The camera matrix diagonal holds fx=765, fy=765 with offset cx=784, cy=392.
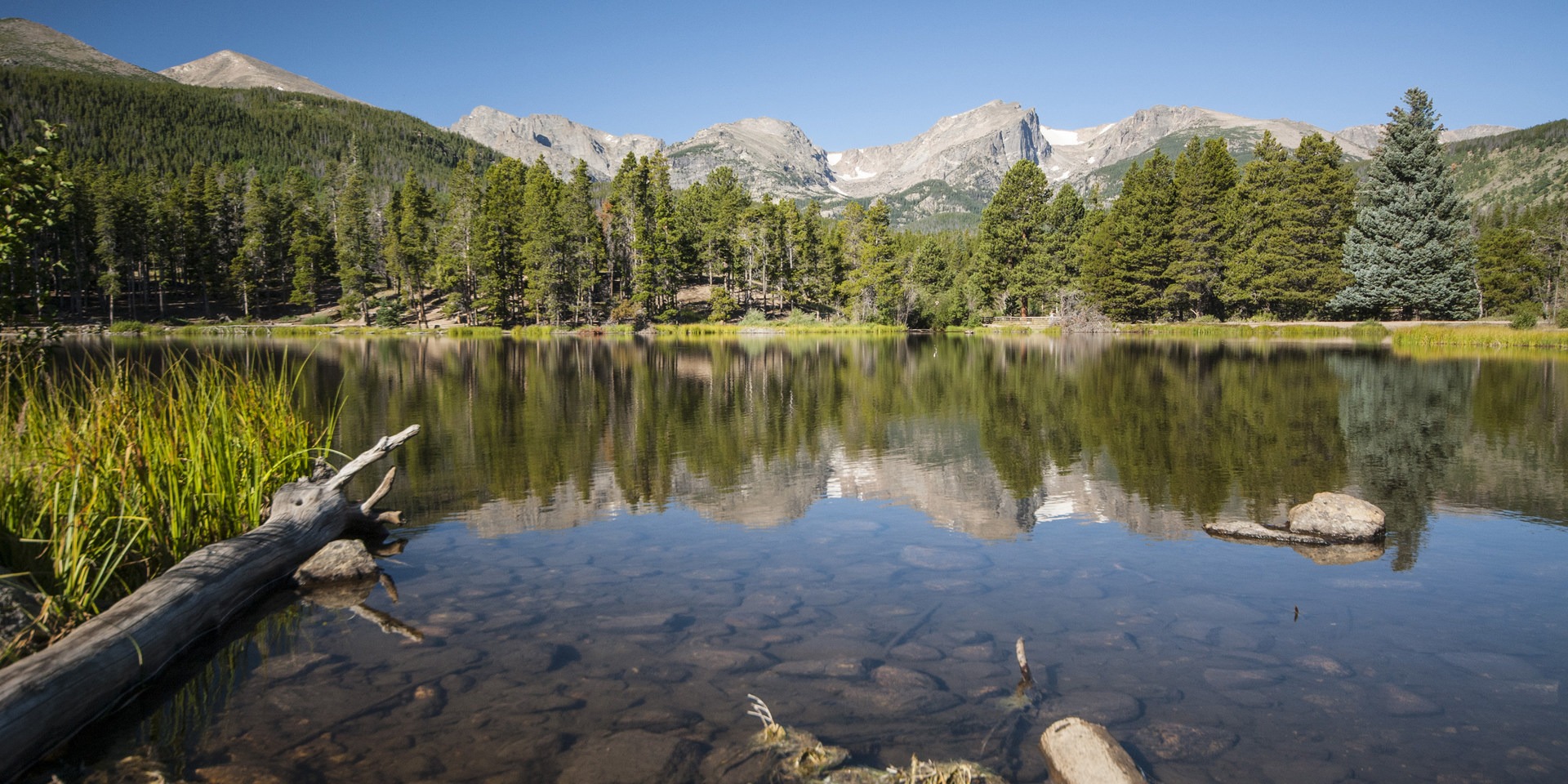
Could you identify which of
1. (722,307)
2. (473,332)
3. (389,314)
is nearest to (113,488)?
(473,332)

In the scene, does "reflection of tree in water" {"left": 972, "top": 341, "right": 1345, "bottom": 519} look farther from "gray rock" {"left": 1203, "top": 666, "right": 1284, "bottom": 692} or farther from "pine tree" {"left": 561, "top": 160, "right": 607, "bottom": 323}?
"pine tree" {"left": 561, "top": 160, "right": 607, "bottom": 323}

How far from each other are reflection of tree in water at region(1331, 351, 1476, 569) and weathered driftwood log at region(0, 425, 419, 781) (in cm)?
1171

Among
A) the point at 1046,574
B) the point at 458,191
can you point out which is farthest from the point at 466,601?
the point at 458,191

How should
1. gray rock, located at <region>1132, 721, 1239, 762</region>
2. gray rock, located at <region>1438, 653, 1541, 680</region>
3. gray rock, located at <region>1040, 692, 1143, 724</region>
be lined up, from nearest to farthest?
gray rock, located at <region>1132, 721, 1239, 762</region> → gray rock, located at <region>1040, 692, 1143, 724</region> → gray rock, located at <region>1438, 653, 1541, 680</region>

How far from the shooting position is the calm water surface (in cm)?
485

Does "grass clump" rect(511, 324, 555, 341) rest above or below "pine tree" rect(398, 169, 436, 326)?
below

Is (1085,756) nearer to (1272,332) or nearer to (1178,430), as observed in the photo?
(1178,430)

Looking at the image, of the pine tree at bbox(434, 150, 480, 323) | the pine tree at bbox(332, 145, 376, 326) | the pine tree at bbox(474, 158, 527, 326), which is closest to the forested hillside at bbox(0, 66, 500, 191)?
the pine tree at bbox(332, 145, 376, 326)

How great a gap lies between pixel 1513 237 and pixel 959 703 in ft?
310

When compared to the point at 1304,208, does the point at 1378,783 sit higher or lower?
lower

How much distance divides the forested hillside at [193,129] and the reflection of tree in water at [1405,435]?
535 ft

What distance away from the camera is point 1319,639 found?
644 cm

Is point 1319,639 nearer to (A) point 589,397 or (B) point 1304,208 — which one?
(A) point 589,397

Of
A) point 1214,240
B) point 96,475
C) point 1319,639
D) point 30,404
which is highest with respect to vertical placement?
point 1214,240
